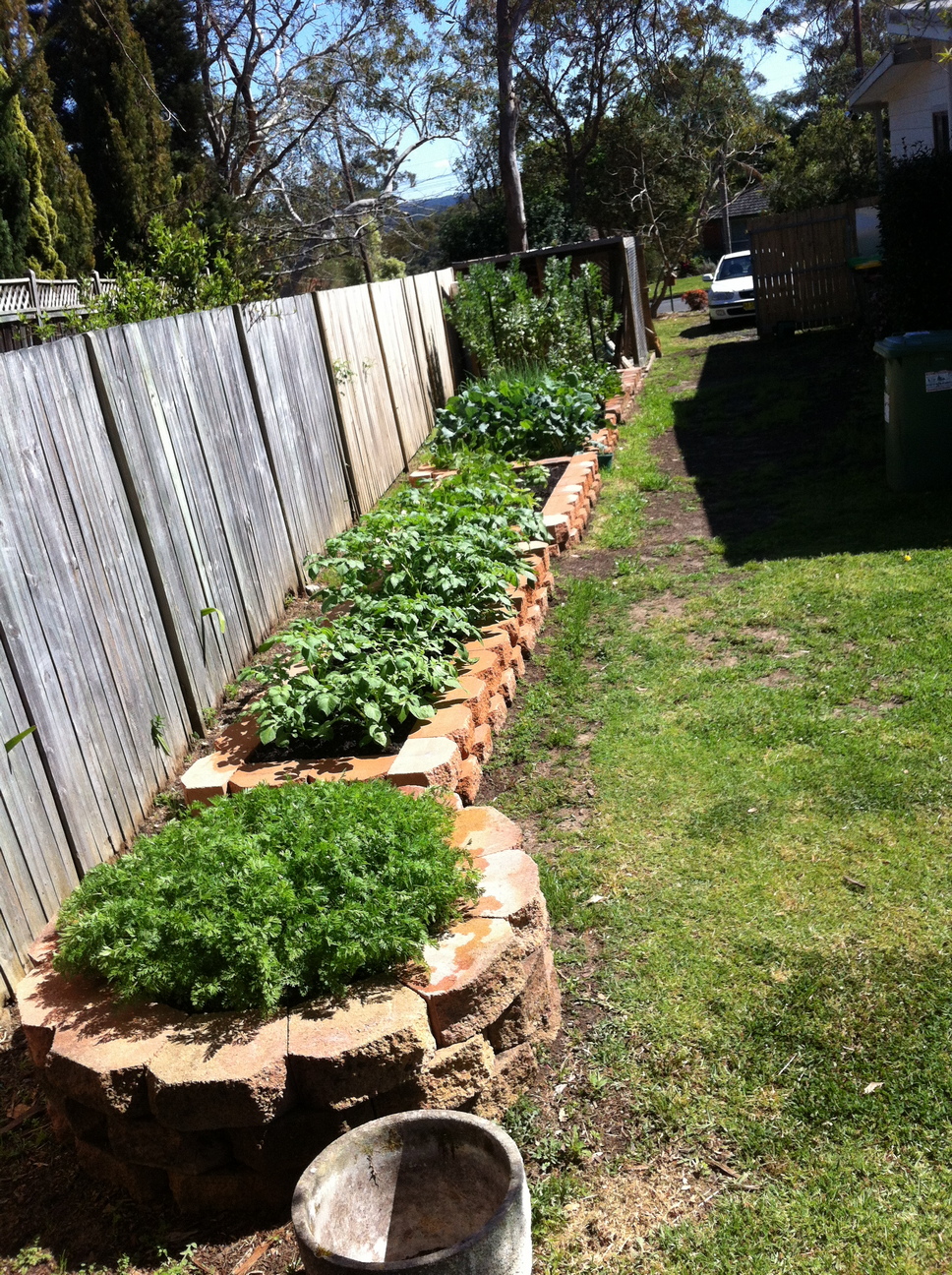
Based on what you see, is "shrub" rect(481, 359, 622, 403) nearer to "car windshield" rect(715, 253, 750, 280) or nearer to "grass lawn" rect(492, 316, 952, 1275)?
"grass lawn" rect(492, 316, 952, 1275)

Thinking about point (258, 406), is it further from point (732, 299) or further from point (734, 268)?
point (734, 268)

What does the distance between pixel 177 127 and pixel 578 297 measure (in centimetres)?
1588

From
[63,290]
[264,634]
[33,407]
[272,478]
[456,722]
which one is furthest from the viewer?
[63,290]

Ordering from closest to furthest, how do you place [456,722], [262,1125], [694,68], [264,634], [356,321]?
[262,1125]
[456,722]
[264,634]
[356,321]
[694,68]

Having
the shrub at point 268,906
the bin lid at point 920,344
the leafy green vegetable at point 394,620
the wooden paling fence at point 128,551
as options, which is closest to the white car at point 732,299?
the bin lid at point 920,344

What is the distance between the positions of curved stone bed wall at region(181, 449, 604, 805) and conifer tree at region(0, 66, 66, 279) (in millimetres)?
15024

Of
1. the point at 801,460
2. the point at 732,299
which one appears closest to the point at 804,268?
the point at 732,299

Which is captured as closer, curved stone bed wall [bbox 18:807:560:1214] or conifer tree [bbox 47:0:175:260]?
curved stone bed wall [bbox 18:807:560:1214]

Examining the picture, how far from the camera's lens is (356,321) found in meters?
9.52

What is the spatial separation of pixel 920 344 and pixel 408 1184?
6.56m

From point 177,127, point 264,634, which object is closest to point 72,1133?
point 264,634

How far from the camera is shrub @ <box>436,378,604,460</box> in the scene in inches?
388

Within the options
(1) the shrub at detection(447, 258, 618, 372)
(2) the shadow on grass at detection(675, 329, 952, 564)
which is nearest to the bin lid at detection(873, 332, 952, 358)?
(2) the shadow on grass at detection(675, 329, 952, 564)

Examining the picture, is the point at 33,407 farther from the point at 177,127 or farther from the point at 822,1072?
the point at 177,127
